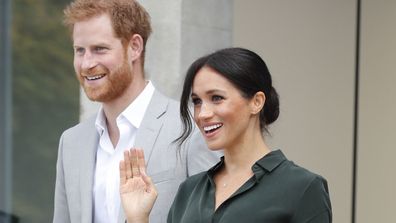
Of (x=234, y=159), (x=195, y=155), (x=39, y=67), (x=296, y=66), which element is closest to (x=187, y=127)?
(x=195, y=155)

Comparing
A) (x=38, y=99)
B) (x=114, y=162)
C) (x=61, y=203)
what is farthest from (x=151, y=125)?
(x=38, y=99)

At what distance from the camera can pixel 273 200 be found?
9.87 feet

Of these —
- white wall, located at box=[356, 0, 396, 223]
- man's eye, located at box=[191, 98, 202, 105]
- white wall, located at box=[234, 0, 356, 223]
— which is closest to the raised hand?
man's eye, located at box=[191, 98, 202, 105]

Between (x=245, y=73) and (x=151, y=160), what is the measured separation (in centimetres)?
78

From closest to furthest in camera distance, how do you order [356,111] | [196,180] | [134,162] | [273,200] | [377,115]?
[273,200], [196,180], [134,162], [377,115], [356,111]

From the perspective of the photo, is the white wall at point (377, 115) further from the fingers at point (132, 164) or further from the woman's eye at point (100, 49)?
the fingers at point (132, 164)

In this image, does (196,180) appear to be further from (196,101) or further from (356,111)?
(356,111)

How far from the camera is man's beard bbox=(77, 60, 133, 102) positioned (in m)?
3.77

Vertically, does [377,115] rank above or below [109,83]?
below

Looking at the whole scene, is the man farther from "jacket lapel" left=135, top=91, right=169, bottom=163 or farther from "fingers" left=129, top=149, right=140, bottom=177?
"fingers" left=129, top=149, right=140, bottom=177

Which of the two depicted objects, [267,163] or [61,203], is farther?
[61,203]

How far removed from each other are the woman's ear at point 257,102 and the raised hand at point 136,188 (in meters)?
0.49

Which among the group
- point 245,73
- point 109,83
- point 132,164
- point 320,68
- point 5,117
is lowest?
point 5,117

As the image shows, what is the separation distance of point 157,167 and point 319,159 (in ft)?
9.37
